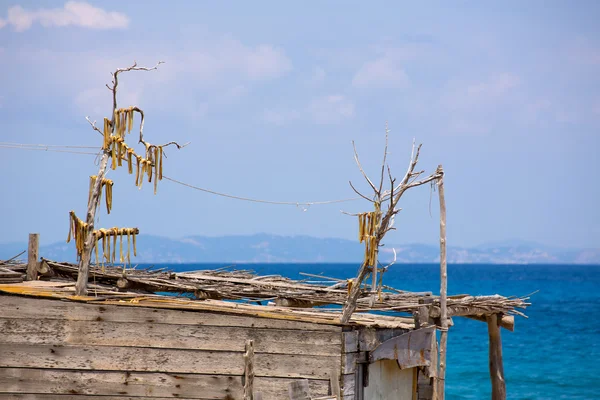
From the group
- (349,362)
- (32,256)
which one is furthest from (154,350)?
(32,256)

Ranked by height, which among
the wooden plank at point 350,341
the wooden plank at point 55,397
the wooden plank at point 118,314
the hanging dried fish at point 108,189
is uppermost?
the hanging dried fish at point 108,189

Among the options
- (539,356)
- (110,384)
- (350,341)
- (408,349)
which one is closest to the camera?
(110,384)

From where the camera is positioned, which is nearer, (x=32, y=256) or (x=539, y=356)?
(x=32, y=256)

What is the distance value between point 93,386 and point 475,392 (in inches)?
1090

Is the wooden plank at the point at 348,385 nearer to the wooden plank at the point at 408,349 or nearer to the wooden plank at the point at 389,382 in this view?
the wooden plank at the point at 408,349

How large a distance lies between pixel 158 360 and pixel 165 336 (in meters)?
0.35

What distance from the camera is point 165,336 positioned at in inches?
434

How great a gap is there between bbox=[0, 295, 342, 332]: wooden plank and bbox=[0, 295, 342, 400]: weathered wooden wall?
0.01 metres

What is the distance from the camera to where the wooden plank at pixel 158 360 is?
11.0 metres

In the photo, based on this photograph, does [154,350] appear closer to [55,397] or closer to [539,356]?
[55,397]

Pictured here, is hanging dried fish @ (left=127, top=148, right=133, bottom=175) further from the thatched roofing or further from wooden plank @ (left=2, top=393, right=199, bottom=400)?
wooden plank @ (left=2, top=393, right=199, bottom=400)

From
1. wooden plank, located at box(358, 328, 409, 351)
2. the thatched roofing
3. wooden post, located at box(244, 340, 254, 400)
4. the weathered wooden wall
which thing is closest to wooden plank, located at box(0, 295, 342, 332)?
the weathered wooden wall

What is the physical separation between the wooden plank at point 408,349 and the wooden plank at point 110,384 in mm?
1258

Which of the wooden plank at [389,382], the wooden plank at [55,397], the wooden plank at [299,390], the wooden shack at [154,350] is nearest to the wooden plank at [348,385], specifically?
the wooden shack at [154,350]
